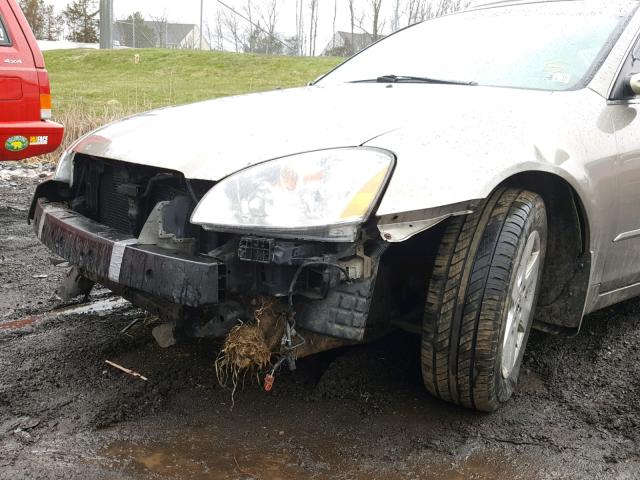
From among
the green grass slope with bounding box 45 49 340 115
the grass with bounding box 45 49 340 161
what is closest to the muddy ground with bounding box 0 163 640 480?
the grass with bounding box 45 49 340 161

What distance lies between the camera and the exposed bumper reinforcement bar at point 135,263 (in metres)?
1.99

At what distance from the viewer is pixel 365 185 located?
1.95 meters

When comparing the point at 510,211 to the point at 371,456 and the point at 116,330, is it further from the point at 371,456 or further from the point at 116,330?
the point at 116,330

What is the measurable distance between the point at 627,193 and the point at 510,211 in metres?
0.76

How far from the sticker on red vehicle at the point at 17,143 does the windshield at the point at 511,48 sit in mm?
2912

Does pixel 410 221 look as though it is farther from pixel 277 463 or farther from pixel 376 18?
pixel 376 18

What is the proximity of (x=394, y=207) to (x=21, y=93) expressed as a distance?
170 inches

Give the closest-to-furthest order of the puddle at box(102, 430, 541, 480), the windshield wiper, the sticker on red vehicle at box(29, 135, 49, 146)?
the puddle at box(102, 430, 541, 480) < the windshield wiper < the sticker on red vehicle at box(29, 135, 49, 146)

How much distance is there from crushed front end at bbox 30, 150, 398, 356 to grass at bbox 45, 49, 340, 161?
58.8 feet

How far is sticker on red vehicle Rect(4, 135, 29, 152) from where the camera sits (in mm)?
5191

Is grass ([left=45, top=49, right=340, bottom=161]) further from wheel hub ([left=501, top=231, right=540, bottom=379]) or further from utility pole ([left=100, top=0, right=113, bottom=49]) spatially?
wheel hub ([left=501, top=231, right=540, bottom=379])

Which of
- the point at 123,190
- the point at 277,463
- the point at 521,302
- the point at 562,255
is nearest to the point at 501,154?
the point at 521,302

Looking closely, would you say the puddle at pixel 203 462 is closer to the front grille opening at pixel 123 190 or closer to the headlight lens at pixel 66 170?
the front grille opening at pixel 123 190

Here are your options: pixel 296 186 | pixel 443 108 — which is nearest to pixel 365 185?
pixel 296 186
